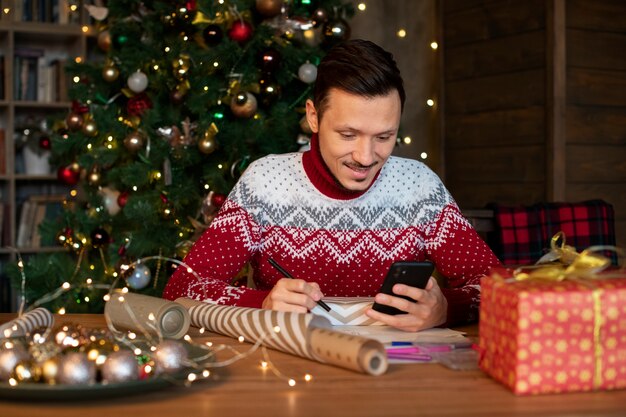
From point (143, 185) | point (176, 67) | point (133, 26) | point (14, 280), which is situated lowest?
point (14, 280)

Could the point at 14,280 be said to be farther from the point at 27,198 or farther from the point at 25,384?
the point at 25,384

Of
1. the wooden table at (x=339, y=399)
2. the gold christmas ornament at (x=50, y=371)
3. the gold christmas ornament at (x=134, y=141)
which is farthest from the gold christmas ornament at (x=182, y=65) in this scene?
the gold christmas ornament at (x=50, y=371)

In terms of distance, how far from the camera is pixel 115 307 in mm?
1524

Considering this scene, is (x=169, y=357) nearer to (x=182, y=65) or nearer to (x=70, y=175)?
(x=182, y=65)

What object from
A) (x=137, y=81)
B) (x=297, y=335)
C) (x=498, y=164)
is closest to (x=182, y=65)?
(x=137, y=81)

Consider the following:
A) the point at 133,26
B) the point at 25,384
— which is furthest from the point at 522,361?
the point at 133,26

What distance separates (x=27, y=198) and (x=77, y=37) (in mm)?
924

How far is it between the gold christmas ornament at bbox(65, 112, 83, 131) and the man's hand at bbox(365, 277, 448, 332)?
2346 mm

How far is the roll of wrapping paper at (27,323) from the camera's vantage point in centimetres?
133

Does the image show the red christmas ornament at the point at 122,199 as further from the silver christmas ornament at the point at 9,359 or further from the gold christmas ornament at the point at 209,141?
the silver christmas ornament at the point at 9,359

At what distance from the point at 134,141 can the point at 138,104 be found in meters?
0.21

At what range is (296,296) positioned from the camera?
155 centimetres

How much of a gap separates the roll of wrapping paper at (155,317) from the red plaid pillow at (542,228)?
4.27 ft

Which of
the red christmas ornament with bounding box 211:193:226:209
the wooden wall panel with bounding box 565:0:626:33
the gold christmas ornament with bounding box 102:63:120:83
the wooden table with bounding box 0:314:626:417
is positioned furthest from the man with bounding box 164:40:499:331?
the wooden wall panel with bounding box 565:0:626:33
